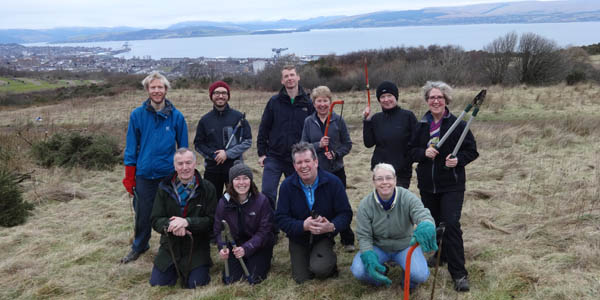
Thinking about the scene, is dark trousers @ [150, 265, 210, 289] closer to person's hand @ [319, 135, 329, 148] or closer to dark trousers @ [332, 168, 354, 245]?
dark trousers @ [332, 168, 354, 245]

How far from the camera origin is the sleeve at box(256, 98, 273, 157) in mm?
A: 4520

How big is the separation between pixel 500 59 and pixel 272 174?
88.3 feet

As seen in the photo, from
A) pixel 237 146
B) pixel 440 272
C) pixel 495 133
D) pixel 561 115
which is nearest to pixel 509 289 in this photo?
pixel 440 272

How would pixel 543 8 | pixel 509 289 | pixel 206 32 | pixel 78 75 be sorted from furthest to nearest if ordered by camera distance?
pixel 206 32 → pixel 543 8 → pixel 78 75 → pixel 509 289

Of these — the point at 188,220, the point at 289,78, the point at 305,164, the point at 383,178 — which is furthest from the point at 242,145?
the point at 383,178

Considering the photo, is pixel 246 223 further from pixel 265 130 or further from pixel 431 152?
pixel 431 152

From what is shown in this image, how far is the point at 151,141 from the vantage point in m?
3.99

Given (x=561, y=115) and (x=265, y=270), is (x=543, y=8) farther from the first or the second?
(x=265, y=270)

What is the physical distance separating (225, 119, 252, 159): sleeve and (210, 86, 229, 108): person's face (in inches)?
11.9

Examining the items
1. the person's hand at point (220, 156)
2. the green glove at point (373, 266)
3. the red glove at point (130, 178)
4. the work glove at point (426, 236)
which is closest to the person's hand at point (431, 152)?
the work glove at point (426, 236)

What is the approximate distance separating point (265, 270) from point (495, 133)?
787 cm

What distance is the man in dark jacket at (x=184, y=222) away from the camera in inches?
145

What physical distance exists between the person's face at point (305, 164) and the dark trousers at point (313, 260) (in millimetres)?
668

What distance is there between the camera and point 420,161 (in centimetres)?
352
